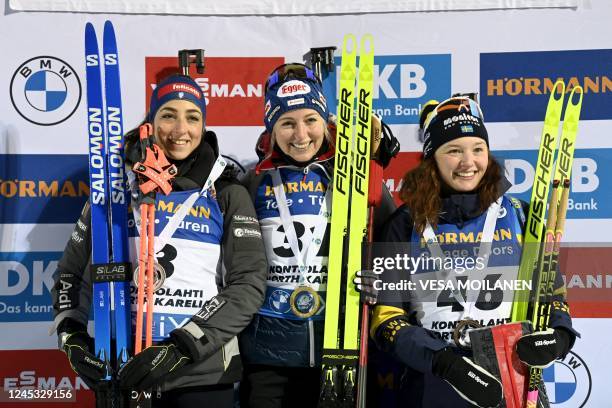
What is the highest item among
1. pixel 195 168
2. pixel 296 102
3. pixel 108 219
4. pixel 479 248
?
pixel 296 102

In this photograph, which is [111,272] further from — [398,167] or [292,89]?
[398,167]

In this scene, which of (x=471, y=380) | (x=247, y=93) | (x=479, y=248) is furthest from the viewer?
(x=247, y=93)

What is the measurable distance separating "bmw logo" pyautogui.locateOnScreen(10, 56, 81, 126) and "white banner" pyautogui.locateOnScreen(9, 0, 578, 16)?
1.00 ft

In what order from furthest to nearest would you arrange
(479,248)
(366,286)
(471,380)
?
(366,286) → (479,248) → (471,380)

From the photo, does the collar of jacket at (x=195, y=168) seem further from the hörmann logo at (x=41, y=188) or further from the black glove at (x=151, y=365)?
the hörmann logo at (x=41, y=188)

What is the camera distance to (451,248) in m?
3.05

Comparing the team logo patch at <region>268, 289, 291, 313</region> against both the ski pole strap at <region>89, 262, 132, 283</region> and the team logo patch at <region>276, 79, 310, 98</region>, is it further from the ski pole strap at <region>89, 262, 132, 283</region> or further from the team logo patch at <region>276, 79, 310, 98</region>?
the team logo patch at <region>276, 79, 310, 98</region>

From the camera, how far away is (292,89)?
3.30m

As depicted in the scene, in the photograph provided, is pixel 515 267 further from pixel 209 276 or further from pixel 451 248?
pixel 209 276

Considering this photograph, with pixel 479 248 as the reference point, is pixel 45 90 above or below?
above

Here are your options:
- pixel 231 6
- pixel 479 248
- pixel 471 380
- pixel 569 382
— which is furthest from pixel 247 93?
pixel 569 382

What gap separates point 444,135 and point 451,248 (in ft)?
1.55

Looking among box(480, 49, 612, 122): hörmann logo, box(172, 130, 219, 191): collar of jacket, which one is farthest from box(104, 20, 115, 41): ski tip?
box(480, 49, 612, 122): hörmann logo

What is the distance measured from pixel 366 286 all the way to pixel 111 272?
107cm
